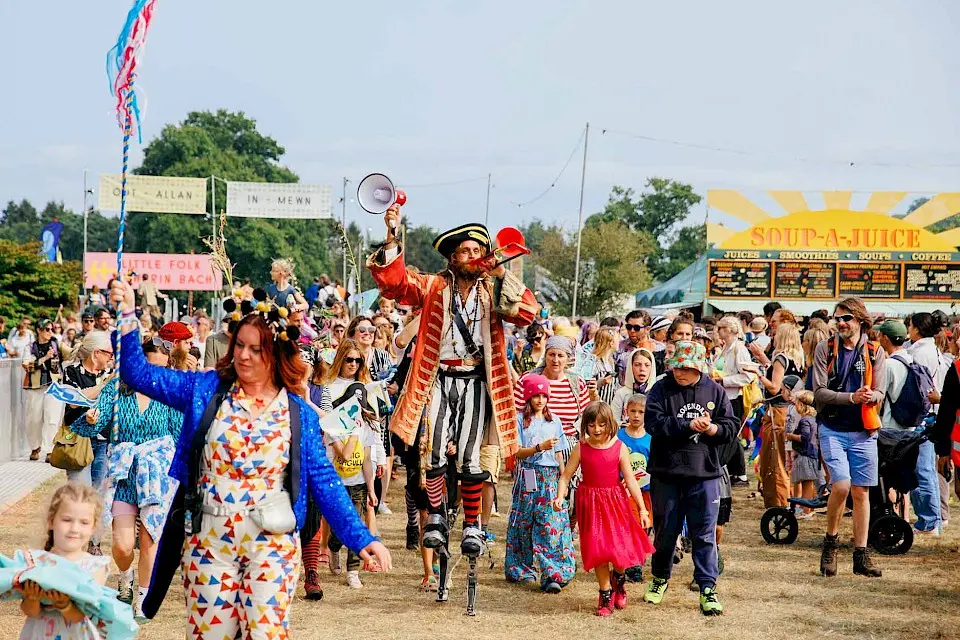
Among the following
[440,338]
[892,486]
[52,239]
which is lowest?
[892,486]

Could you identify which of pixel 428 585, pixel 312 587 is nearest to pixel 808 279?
pixel 428 585

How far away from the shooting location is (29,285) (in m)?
33.8

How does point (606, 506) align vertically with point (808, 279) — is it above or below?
below

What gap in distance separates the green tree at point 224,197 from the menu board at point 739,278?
36849 millimetres

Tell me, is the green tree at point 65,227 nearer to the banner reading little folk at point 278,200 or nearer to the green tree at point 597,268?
the banner reading little folk at point 278,200

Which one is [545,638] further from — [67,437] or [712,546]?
[67,437]

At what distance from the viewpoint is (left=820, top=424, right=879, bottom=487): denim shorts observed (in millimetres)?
8555

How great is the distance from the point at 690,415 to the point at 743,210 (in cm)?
3098

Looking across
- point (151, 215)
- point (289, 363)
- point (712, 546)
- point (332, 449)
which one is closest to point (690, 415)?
point (712, 546)

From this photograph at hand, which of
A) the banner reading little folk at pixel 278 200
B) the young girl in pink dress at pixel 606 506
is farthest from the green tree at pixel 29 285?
the young girl in pink dress at pixel 606 506

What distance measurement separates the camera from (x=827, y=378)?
28.6ft

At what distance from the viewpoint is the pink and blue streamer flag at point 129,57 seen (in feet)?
18.1

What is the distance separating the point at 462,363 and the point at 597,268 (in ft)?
148

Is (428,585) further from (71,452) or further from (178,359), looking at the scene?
(71,452)
